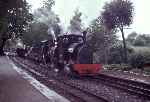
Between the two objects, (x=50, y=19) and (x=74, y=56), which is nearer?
(x=74, y=56)

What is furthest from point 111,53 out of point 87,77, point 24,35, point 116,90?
point 24,35

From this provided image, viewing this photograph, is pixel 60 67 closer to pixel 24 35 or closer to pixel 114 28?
pixel 114 28

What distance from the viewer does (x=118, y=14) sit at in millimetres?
31656

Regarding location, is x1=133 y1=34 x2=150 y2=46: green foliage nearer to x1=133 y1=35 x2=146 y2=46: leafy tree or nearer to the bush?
x1=133 y1=35 x2=146 y2=46: leafy tree

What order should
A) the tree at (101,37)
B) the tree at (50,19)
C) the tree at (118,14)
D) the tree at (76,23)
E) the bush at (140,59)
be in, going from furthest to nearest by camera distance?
the tree at (50,19) < the tree at (76,23) < the tree at (101,37) < the tree at (118,14) < the bush at (140,59)

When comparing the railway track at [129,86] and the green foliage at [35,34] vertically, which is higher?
the green foliage at [35,34]

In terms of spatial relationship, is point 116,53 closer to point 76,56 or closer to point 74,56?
point 74,56

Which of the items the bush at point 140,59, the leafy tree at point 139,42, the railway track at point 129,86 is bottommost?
the railway track at point 129,86

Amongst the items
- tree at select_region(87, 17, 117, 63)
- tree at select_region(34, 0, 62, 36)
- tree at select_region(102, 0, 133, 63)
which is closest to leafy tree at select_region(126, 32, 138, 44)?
tree at select_region(87, 17, 117, 63)

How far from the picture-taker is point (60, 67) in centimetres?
2458

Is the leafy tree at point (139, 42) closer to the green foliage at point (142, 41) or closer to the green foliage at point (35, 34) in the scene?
the green foliage at point (142, 41)

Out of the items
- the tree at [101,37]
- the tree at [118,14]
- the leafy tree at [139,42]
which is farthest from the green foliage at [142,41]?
the tree at [118,14]

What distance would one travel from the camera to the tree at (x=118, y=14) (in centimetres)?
3150

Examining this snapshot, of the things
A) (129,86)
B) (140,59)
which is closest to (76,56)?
(129,86)
